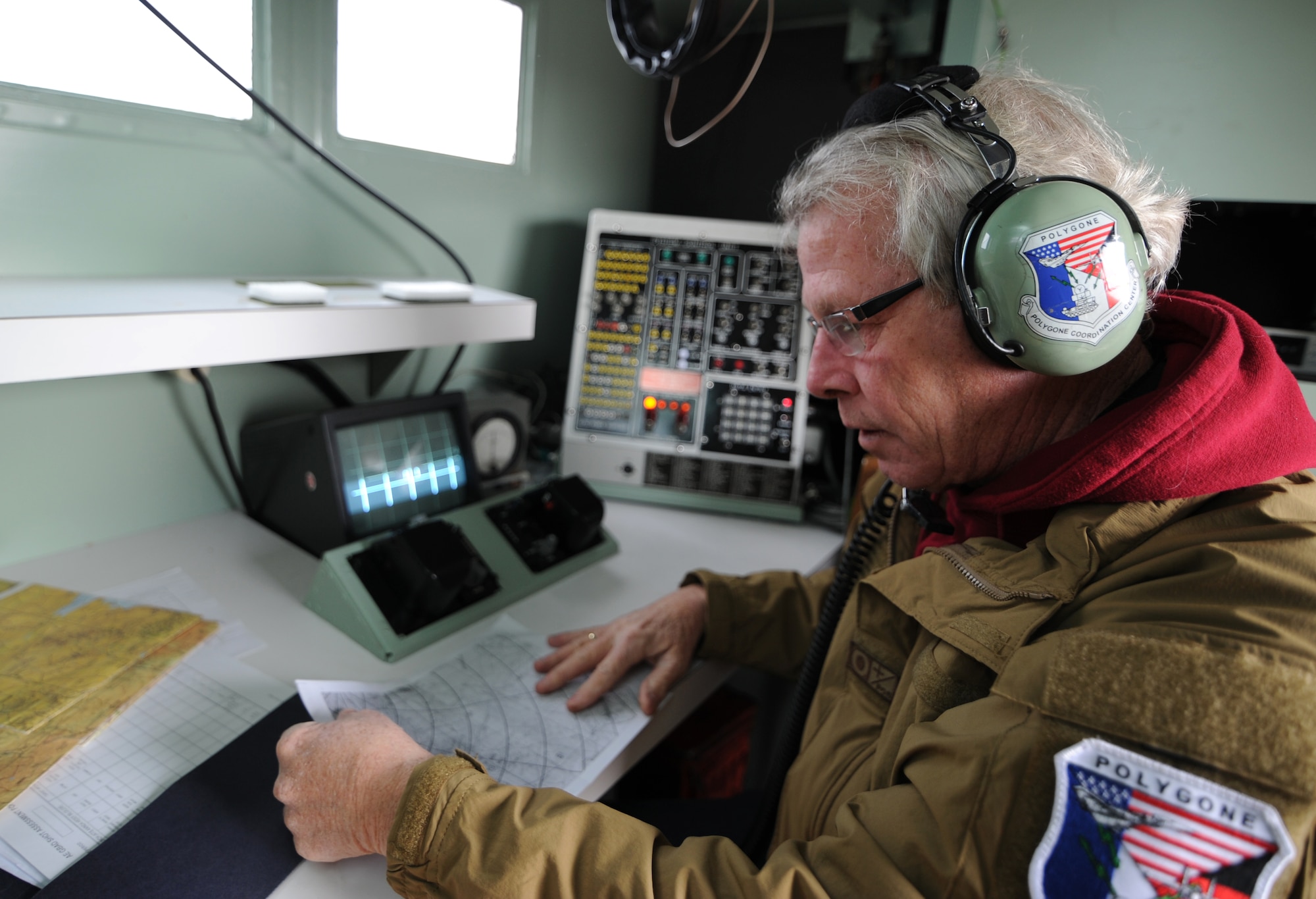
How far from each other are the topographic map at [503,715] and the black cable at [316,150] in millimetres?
864

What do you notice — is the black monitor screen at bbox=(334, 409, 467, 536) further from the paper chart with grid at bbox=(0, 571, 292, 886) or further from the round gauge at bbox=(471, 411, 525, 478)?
the paper chart with grid at bbox=(0, 571, 292, 886)

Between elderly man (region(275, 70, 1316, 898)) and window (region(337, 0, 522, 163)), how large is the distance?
3.06ft

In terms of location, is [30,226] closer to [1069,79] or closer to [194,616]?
[194,616]

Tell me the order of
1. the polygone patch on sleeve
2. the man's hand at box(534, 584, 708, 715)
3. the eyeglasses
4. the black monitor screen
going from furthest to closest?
1. the black monitor screen
2. the man's hand at box(534, 584, 708, 715)
3. the eyeglasses
4. the polygone patch on sleeve

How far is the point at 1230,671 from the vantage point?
1.64ft

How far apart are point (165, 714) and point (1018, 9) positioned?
1769 mm

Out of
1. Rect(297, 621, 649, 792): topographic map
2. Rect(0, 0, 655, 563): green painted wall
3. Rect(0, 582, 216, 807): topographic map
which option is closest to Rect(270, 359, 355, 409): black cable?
Rect(0, 0, 655, 563): green painted wall

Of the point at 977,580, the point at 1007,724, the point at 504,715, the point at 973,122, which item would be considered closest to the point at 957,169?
the point at 973,122

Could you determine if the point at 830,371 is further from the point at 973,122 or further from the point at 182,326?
the point at 182,326

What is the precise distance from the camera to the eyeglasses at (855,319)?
78 centimetres

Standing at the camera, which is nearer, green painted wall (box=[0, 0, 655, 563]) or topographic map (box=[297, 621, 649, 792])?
topographic map (box=[297, 621, 649, 792])

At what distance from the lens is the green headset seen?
2.18ft

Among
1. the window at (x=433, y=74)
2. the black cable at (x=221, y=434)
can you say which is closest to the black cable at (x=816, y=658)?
the black cable at (x=221, y=434)

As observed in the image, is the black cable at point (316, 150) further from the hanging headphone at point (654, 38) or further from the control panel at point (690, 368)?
the hanging headphone at point (654, 38)
